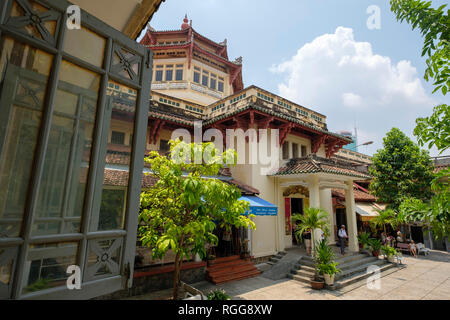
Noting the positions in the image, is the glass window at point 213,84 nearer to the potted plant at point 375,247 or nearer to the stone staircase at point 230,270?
the stone staircase at point 230,270

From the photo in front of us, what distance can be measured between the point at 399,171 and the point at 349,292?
11890 millimetres

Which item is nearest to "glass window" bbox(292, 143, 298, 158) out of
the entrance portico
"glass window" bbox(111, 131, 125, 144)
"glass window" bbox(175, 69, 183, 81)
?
the entrance portico

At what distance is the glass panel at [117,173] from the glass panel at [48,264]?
258mm

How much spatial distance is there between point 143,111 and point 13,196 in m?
1.39

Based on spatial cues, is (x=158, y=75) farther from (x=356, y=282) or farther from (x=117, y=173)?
(x=356, y=282)

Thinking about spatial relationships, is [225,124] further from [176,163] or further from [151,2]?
[151,2]

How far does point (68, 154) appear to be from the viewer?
2016 mm

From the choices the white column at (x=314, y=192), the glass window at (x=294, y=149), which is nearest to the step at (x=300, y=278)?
the white column at (x=314, y=192)

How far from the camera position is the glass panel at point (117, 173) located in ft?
7.19

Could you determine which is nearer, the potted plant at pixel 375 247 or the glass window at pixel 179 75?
the potted plant at pixel 375 247

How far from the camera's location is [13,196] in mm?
1717

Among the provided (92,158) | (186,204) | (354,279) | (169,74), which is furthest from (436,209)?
(169,74)

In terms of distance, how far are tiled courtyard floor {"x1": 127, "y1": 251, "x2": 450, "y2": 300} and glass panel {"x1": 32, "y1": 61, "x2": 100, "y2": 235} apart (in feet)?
23.6
